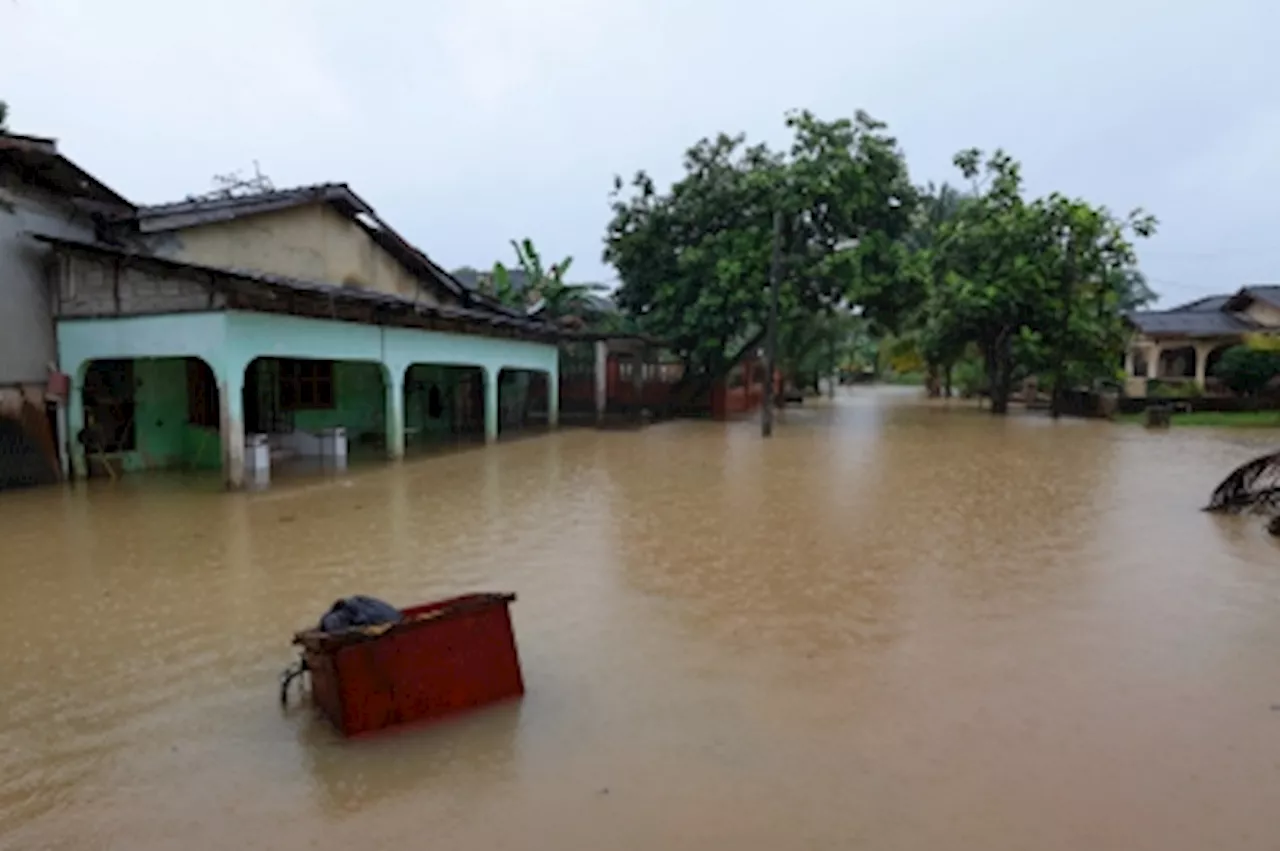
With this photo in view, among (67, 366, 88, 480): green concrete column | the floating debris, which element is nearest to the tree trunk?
the floating debris

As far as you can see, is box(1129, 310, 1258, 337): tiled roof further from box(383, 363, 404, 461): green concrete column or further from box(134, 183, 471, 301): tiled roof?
box(383, 363, 404, 461): green concrete column

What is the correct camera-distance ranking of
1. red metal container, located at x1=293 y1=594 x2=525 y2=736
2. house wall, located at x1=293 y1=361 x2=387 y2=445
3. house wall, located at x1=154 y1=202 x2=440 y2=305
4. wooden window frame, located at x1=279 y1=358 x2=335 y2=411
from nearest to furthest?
red metal container, located at x1=293 y1=594 x2=525 y2=736 < house wall, located at x1=154 y1=202 x2=440 y2=305 < wooden window frame, located at x1=279 y1=358 x2=335 y2=411 < house wall, located at x1=293 y1=361 x2=387 y2=445

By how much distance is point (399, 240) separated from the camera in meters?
18.6

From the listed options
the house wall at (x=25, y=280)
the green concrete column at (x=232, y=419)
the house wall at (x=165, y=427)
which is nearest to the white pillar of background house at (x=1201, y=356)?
the green concrete column at (x=232, y=419)

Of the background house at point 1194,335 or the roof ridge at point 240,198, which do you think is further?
the background house at point 1194,335

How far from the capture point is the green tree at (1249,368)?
90.0 ft

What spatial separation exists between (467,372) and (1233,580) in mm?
18480

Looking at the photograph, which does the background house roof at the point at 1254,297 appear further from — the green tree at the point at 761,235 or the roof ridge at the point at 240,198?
the roof ridge at the point at 240,198

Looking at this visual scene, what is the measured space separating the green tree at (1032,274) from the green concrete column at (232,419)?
823 inches

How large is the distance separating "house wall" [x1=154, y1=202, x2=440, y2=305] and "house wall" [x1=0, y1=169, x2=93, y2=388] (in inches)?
63.7

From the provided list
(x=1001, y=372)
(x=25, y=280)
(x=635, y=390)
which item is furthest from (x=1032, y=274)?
(x=25, y=280)

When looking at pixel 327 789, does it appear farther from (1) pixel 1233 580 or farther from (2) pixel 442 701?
(1) pixel 1233 580

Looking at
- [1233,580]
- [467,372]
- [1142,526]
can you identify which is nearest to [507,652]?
[1233,580]

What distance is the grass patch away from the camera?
24406 mm
